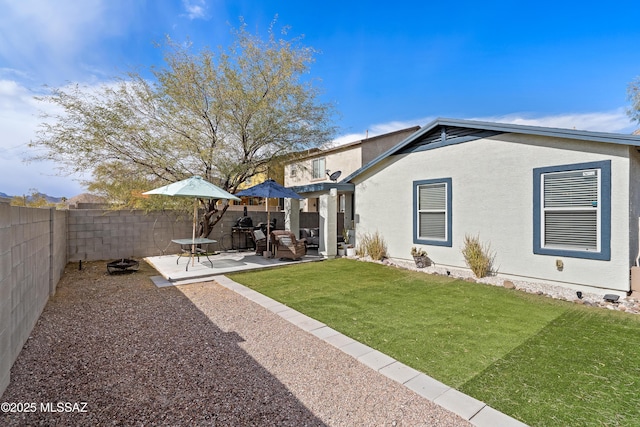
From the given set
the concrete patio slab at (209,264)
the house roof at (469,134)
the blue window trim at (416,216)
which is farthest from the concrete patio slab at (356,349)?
the house roof at (469,134)

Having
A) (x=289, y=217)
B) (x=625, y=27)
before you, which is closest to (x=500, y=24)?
(x=625, y=27)

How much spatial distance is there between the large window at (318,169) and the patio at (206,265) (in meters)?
9.23

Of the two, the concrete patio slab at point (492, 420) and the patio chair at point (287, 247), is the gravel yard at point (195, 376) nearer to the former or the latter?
the concrete patio slab at point (492, 420)

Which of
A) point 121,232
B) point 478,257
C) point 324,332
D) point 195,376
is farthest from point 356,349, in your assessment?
point 121,232

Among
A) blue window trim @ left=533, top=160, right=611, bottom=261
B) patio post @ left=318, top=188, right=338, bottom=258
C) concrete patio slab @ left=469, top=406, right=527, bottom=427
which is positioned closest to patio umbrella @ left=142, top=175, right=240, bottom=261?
patio post @ left=318, top=188, right=338, bottom=258

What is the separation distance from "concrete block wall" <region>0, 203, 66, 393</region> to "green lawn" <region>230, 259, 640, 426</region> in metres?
3.58

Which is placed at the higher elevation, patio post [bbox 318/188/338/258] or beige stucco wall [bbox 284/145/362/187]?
beige stucco wall [bbox 284/145/362/187]

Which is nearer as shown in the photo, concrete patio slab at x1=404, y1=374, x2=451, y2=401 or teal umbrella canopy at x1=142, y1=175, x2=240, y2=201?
concrete patio slab at x1=404, y1=374, x2=451, y2=401

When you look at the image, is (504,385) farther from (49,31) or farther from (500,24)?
(500,24)

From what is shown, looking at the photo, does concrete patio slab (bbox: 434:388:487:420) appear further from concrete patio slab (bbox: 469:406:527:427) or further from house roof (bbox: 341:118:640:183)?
house roof (bbox: 341:118:640:183)

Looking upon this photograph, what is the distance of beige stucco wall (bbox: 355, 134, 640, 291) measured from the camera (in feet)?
18.3

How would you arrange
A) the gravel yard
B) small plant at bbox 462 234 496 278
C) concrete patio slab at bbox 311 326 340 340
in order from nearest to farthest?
1. the gravel yard
2. concrete patio slab at bbox 311 326 340 340
3. small plant at bbox 462 234 496 278

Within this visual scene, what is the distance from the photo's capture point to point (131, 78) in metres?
9.45

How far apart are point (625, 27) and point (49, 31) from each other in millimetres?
18036
